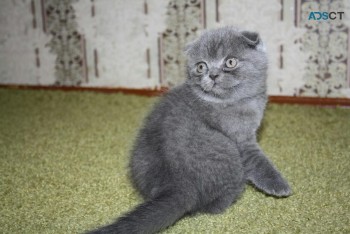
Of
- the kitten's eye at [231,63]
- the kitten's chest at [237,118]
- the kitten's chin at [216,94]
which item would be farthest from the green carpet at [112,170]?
the kitten's eye at [231,63]

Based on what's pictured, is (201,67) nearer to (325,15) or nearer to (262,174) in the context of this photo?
(262,174)

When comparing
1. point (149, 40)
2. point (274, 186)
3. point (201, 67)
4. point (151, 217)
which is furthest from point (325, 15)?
point (151, 217)

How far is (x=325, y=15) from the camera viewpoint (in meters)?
2.13

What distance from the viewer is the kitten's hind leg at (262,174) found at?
1246 millimetres

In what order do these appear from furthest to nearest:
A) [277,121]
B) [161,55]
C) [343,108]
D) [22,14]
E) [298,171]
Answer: [22,14] < [161,55] < [343,108] < [277,121] < [298,171]

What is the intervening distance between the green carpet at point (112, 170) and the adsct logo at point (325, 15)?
1.61ft

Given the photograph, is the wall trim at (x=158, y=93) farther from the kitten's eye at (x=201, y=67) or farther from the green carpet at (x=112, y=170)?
the kitten's eye at (x=201, y=67)

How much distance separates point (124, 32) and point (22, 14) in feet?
2.42

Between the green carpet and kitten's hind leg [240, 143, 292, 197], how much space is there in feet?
0.12

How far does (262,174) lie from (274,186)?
2.3 inches

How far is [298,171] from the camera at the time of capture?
1452 mm

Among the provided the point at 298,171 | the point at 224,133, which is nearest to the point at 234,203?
the point at 224,133

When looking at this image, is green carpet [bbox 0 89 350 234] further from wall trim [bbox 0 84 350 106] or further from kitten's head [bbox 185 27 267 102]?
kitten's head [bbox 185 27 267 102]

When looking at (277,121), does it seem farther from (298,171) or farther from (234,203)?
(234,203)
